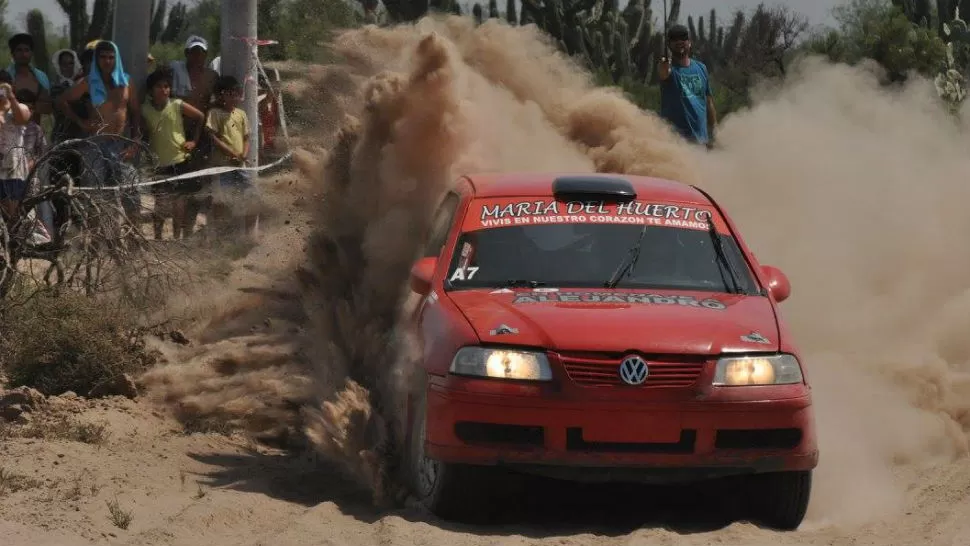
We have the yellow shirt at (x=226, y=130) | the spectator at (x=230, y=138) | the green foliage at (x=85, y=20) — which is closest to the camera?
the spectator at (x=230, y=138)

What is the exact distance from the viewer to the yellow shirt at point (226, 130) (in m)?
14.2

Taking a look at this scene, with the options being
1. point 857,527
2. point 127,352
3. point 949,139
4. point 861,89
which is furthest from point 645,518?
point 861,89

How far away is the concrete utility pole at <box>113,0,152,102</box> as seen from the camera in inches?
577

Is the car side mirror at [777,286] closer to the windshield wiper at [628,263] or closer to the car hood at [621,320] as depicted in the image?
the car hood at [621,320]

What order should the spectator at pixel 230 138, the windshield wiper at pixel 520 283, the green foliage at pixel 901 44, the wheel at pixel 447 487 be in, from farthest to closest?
the green foliage at pixel 901 44, the spectator at pixel 230 138, the windshield wiper at pixel 520 283, the wheel at pixel 447 487

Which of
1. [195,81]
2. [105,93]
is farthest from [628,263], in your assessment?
[195,81]

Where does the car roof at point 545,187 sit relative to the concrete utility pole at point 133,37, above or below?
above

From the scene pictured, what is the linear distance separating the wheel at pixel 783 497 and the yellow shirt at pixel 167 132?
7.93m

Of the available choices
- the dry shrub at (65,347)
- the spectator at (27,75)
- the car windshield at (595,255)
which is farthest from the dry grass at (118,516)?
the spectator at (27,75)

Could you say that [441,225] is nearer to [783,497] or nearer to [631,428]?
[631,428]

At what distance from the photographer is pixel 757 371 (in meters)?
6.71

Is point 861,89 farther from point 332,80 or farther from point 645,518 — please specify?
point 645,518

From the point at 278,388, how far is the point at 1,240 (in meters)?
2.00

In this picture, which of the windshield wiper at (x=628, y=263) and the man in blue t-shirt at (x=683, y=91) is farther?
the man in blue t-shirt at (x=683, y=91)
